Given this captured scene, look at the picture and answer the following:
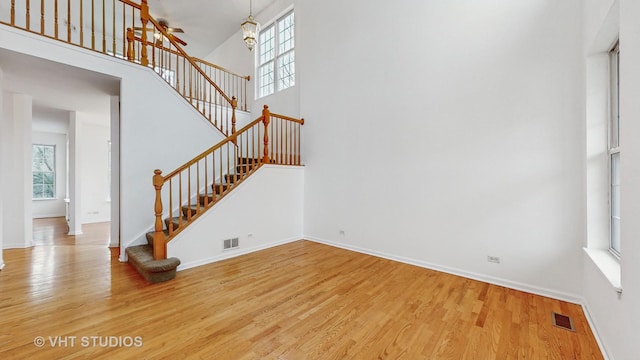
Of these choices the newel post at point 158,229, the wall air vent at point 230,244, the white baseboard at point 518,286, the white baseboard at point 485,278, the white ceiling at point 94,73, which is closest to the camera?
the white baseboard at point 518,286

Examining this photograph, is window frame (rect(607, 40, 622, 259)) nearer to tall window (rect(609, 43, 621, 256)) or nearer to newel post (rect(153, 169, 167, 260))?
tall window (rect(609, 43, 621, 256))

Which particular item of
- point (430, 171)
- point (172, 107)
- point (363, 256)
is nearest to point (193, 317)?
point (363, 256)

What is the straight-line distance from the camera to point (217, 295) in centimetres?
257

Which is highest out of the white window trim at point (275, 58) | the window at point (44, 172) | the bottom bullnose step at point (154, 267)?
the white window trim at point (275, 58)

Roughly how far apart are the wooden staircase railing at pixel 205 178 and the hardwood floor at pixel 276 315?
0.70m

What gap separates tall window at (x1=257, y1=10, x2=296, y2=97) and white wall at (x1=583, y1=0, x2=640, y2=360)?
15.2 ft

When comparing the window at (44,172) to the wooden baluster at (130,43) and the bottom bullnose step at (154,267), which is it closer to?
the wooden baluster at (130,43)

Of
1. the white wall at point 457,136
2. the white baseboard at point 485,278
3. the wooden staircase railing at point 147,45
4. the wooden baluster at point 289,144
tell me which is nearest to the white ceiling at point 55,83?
the wooden staircase railing at point 147,45

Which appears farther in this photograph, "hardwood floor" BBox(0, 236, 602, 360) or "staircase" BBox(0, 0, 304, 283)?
"staircase" BBox(0, 0, 304, 283)

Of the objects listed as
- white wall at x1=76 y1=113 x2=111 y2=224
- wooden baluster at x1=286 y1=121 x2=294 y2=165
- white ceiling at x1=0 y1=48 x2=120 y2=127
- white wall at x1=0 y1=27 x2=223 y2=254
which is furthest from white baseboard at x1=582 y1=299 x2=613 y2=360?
white wall at x1=76 y1=113 x2=111 y2=224

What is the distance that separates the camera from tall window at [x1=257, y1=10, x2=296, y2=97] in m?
5.71

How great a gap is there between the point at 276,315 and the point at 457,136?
282 centimetres

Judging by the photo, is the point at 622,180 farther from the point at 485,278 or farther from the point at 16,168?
the point at 16,168

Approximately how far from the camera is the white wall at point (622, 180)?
53.5 inches
